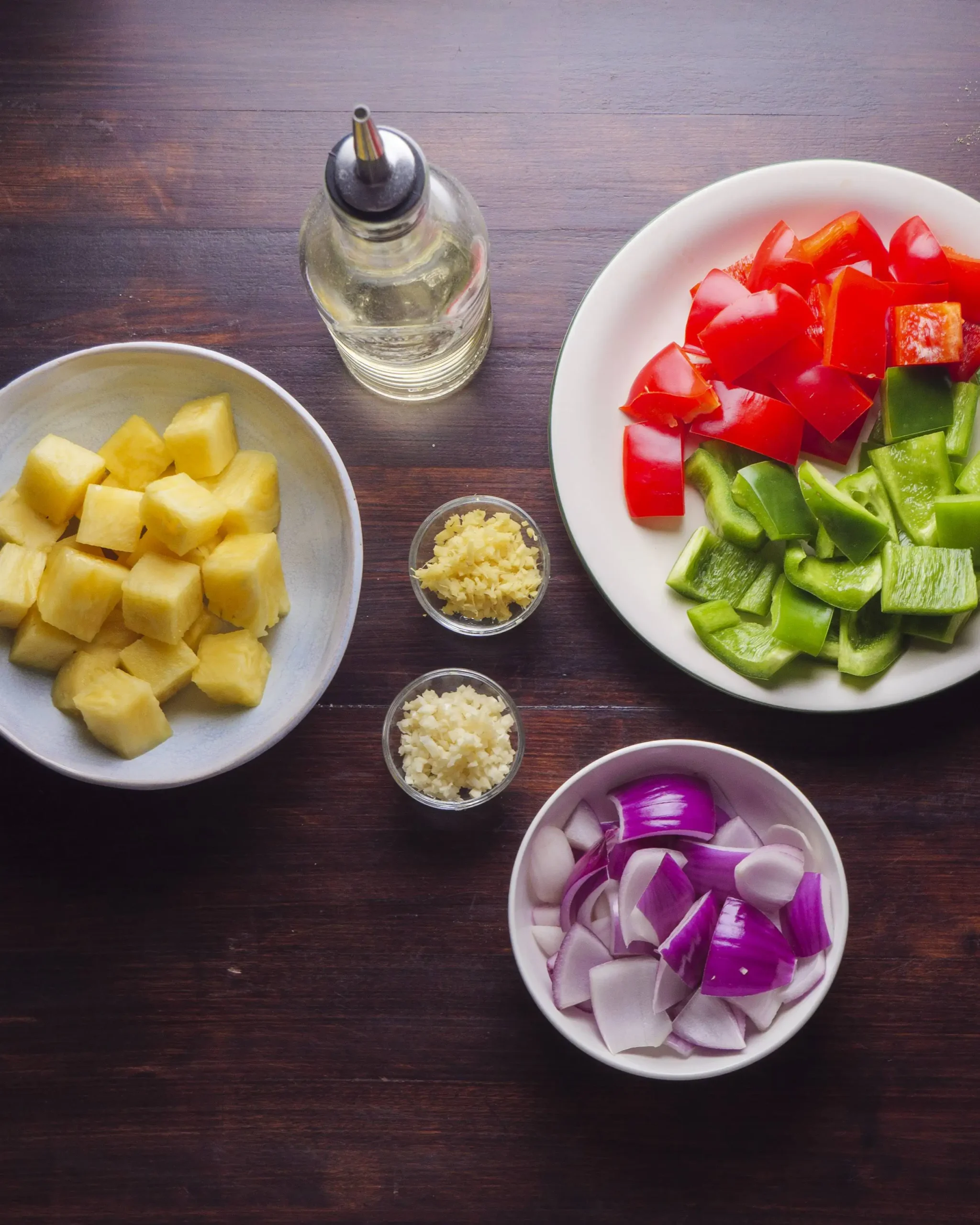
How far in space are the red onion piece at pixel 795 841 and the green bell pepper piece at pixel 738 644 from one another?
23cm

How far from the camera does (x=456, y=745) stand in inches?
54.4

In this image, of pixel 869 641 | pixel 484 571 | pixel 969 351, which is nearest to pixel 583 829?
pixel 484 571

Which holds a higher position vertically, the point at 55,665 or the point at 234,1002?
the point at 55,665

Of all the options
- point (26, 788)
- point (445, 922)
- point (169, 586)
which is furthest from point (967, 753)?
point (26, 788)

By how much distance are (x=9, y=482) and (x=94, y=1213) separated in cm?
121

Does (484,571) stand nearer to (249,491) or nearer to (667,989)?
(249,491)

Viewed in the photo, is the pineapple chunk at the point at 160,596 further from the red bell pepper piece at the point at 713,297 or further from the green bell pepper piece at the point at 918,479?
the green bell pepper piece at the point at 918,479

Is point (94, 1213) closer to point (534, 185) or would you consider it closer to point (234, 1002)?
point (234, 1002)

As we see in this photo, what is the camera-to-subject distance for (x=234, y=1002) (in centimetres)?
153

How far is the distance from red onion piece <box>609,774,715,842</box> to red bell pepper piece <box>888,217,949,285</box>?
837 millimetres

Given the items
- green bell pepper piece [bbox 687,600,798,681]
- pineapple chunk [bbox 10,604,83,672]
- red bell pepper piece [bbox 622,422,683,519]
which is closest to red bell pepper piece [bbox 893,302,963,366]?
red bell pepper piece [bbox 622,422,683,519]

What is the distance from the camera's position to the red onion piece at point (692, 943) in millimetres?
1317

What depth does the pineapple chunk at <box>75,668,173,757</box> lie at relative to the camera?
1313 millimetres

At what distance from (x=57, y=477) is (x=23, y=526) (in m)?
0.10
